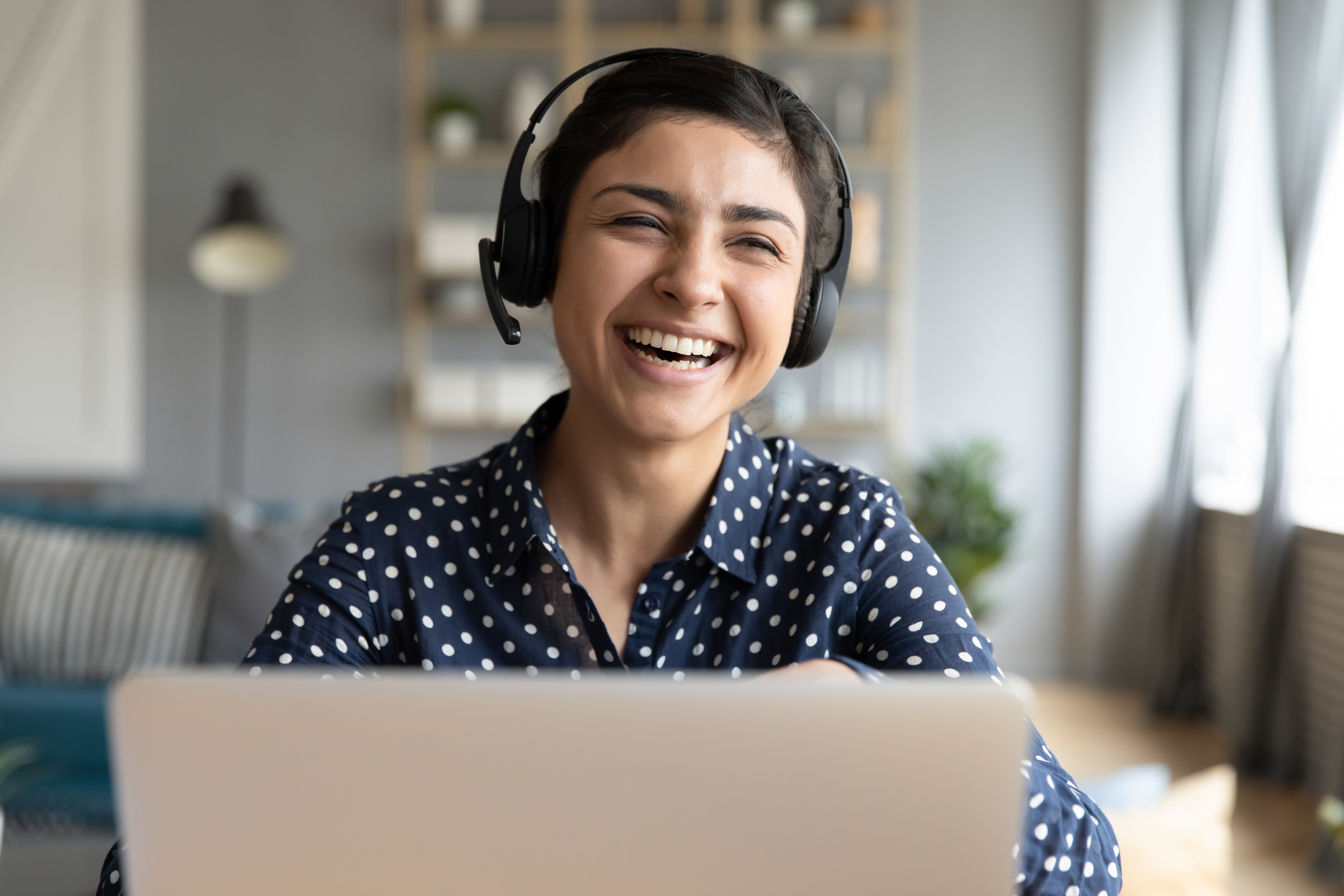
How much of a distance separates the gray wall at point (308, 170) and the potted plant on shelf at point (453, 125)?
0.30 meters

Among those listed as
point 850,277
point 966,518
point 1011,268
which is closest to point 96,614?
point 966,518

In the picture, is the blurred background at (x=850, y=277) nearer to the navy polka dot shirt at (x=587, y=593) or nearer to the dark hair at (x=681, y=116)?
the navy polka dot shirt at (x=587, y=593)

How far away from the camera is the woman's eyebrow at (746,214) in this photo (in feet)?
3.36

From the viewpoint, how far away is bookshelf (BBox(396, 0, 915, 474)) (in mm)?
4902

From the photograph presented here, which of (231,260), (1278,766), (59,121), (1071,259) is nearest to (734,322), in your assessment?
(1278,766)

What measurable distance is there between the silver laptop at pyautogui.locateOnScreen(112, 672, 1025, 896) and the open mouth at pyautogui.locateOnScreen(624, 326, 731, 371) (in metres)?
0.58

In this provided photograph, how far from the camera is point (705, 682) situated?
48cm

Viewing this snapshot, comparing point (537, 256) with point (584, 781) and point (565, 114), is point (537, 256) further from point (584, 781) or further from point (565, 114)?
point (565, 114)

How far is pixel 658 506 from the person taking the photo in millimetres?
1140

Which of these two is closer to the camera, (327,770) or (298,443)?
(327,770)

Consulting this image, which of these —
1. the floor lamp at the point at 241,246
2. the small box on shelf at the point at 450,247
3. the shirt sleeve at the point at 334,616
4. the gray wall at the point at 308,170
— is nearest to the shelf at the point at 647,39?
the gray wall at the point at 308,170

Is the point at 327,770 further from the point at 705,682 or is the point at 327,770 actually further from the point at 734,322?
the point at 734,322

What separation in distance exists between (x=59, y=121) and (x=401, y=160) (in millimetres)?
1355

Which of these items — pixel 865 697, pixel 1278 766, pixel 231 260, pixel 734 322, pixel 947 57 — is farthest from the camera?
pixel 947 57
